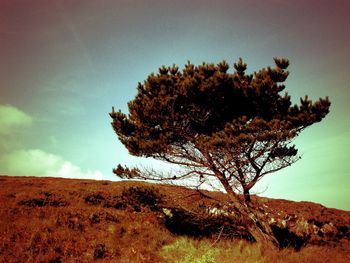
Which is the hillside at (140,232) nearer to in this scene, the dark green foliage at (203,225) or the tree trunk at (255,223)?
the dark green foliage at (203,225)

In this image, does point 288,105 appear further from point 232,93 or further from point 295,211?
point 295,211

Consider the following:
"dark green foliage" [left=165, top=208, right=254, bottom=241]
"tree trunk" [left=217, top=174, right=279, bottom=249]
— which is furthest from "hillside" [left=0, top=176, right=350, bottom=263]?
"tree trunk" [left=217, top=174, right=279, bottom=249]

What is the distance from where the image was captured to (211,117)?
11.5 m

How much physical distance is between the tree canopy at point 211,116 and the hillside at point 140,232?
1619mm

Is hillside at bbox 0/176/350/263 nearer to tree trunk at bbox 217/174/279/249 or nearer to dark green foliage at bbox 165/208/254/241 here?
dark green foliage at bbox 165/208/254/241

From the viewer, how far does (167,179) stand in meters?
11.2

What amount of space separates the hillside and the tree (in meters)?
1.64

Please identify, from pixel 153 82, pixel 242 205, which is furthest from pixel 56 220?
pixel 242 205

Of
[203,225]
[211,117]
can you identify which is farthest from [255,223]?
[211,117]

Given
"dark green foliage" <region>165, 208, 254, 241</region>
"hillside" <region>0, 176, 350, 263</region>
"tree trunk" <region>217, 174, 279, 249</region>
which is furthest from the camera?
"dark green foliage" <region>165, 208, 254, 241</region>

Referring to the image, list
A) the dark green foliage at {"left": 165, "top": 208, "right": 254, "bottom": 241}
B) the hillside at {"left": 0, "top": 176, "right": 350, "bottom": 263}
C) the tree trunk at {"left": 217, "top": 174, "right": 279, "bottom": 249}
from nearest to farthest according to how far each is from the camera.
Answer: the hillside at {"left": 0, "top": 176, "right": 350, "bottom": 263} < the tree trunk at {"left": 217, "top": 174, "right": 279, "bottom": 249} < the dark green foliage at {"left": 165, "top": 208, "right": 254, "bottom": 241}

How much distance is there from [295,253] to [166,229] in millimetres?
5484

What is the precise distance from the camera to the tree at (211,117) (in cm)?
1043

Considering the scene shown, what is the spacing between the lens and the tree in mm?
10430
